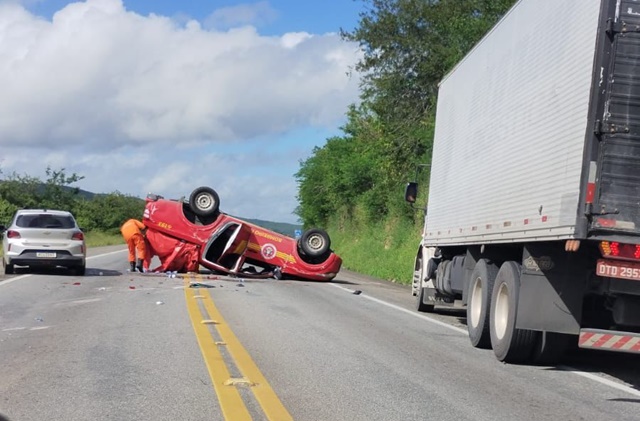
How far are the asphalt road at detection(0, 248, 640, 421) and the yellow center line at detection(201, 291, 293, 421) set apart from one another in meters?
0.04

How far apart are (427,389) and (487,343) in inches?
128

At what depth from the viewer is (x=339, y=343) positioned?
1055 centimetres

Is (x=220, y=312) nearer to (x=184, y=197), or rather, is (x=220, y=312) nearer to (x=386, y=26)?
(x=184, y=197)

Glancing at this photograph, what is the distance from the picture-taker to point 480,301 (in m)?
10.9

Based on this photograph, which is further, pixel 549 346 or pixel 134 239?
pixel 134 239

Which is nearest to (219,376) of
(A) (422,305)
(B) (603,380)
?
(B) (603,380)

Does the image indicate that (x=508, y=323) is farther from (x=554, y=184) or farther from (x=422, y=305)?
(x=422, y=305)

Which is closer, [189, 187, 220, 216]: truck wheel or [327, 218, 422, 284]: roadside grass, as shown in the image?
[189, 187, 220, 216]: truck wheel

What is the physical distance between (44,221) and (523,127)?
14.1 metres

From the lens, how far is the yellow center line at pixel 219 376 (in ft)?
21.5

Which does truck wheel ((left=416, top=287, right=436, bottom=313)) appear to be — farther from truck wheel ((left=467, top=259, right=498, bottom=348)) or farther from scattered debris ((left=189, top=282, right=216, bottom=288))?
scattered debris ((left=189, top=282, right=216, bottom=288))

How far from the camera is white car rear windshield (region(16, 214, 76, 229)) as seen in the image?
67.0ft

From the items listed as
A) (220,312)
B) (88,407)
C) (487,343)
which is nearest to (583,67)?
(487,343)

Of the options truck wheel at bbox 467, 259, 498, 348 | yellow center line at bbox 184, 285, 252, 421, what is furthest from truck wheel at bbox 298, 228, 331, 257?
truck wheel at bbox 467, 259, 498, 348
